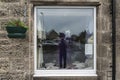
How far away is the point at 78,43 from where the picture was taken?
24.4 feet

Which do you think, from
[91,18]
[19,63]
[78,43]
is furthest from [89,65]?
[19,63]

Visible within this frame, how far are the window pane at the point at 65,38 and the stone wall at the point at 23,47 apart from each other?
26cm

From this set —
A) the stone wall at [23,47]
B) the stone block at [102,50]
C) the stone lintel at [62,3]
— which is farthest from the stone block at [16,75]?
the stone block at [102,50]

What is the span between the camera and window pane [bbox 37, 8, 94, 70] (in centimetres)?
740

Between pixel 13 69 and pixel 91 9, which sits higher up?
pixel 91 9

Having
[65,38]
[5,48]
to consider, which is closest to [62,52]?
[65,38]

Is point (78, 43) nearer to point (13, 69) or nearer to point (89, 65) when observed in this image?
point (89, 65)

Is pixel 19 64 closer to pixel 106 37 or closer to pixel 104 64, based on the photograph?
pixel 104 64

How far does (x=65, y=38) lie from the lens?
24.4ft

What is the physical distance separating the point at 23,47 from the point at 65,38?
0.91 m

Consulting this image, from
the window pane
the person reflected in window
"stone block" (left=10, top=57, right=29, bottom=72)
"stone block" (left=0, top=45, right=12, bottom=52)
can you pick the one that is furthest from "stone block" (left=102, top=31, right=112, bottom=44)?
"stone block" (left=0, top=45, right=12, bottom=52)

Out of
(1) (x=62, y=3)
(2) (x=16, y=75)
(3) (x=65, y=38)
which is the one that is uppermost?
(1) (x=62, y=3)

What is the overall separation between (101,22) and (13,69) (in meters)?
1.98

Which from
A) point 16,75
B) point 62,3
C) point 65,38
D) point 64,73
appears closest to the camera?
point 16,75
